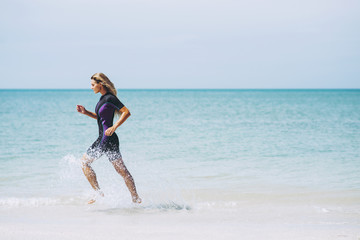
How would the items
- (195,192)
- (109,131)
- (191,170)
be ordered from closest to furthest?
1. (109,131)
2. (195,192)
3. (191,170)

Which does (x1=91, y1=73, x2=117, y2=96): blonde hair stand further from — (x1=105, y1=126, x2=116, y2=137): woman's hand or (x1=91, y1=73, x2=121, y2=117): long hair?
(x1=105, y1=126, x2=116, y2=137): woman's hand

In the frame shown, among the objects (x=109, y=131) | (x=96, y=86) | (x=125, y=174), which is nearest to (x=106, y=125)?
(x=109, y=131)

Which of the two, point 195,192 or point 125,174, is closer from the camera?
point 125,174

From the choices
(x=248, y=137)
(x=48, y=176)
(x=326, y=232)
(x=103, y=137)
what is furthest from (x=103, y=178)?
(x=248, y=137)

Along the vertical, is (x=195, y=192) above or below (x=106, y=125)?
below

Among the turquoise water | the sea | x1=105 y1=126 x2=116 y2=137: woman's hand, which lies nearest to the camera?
the sea

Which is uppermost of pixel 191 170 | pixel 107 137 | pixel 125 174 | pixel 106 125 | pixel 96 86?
pixel 96 86

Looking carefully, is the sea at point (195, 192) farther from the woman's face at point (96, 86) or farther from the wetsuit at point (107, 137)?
the woman's face at point (96, 86)

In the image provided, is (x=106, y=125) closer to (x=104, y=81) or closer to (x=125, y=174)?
(x=104, y=81)

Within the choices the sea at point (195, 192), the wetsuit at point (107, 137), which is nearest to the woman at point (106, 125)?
the wetsuit at point (107, 137)

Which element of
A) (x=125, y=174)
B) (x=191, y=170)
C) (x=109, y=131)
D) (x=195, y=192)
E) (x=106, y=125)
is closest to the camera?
(x=109, y=131)

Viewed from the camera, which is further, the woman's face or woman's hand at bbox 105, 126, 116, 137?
the woman's face

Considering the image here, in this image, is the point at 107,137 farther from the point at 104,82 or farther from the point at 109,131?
the point at 104,82

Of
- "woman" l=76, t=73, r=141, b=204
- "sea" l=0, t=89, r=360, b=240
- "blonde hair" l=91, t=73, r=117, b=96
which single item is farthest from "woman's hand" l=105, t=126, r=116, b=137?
"sea" l=0, t=89, r=360, b=240
